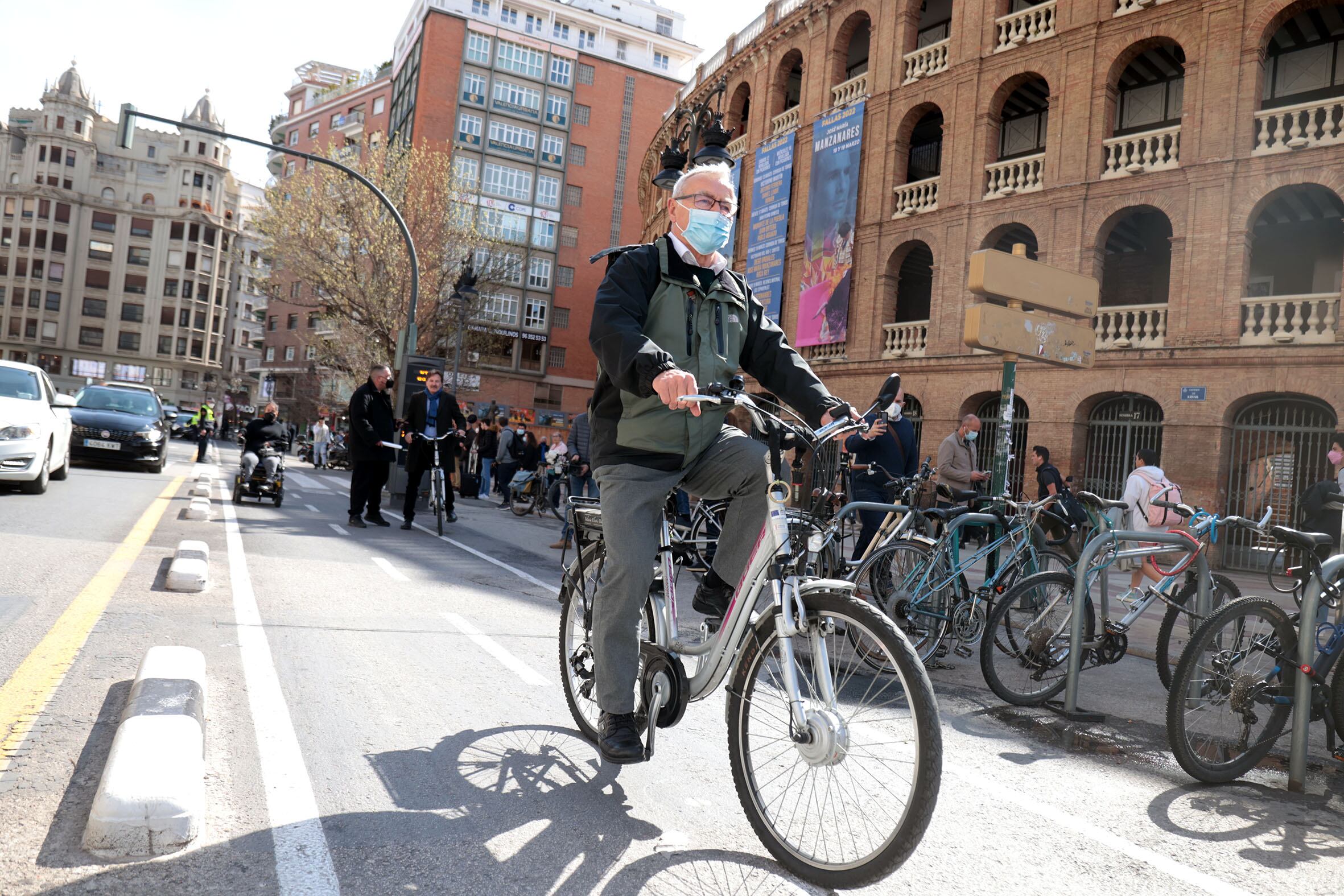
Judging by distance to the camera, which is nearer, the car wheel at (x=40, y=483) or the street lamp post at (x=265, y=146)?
the car wheel at (x=40, y=483)

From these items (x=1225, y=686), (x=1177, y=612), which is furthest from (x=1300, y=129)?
(x=1225, y=686)

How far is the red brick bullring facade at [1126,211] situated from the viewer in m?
16.7

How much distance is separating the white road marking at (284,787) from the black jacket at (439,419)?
295 inches

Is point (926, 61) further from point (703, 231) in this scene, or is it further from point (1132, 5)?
point (703, 231)

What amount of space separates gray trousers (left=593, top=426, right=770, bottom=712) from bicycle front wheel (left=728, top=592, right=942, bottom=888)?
1.36 ft

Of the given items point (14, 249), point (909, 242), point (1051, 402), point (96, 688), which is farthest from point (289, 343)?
point (96, 688)

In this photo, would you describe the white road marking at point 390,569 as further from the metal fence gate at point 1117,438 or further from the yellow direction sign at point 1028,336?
the metal fence gate at point 1117,438

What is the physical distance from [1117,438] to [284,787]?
716 inches

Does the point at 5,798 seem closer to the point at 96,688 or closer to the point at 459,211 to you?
the point at 96,688

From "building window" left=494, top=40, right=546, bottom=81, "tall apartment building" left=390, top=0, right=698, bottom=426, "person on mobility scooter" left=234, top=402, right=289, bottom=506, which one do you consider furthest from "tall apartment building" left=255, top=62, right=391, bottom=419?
"person on mobility scooter" left=234, top=402, right=289, bottom=506

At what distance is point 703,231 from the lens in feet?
11.0

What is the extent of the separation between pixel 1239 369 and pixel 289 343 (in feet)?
223

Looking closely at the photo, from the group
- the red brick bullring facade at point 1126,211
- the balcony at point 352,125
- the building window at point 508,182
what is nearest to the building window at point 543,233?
the building window at point 508,182

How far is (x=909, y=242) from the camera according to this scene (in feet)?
74.8
